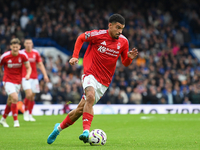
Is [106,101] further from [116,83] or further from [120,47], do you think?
[120,47]

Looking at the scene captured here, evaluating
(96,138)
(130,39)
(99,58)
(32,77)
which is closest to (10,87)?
(32,77)

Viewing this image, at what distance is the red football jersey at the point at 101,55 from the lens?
6.53 metres

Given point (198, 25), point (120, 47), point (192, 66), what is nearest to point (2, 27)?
point (192, 66)

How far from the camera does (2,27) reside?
845 inches

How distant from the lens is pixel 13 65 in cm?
1054

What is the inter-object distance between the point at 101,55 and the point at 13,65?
15.4 feet

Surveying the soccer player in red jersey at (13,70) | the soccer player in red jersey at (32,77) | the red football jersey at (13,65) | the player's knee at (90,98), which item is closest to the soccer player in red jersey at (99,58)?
the player's knee at (90,98)

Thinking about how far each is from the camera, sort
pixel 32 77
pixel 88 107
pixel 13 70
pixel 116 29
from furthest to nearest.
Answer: pixel 32 77 → pixel 13 70 → pixel 116 29 → pixel 88 107

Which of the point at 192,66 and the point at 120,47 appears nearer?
the point at 120,47

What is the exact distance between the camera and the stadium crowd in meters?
19.2

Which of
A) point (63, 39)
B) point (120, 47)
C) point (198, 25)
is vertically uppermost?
point (198, 25)

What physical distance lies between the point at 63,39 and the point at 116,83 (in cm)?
464

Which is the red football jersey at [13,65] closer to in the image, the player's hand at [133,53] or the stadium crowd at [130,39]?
the player's hand at [133,53]

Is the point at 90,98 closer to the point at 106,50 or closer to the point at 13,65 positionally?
the point at 106,50
